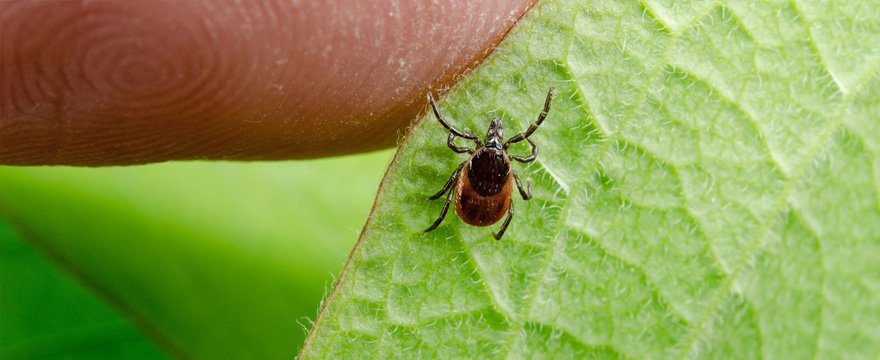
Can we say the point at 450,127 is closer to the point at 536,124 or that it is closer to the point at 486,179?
the point at 536,124

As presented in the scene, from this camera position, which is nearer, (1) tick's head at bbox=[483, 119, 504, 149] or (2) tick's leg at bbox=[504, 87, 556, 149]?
(2) tick's leg at bbox=[504, 87, 556, 149]

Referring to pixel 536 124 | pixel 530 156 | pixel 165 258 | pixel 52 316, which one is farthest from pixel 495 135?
pixel 52 316

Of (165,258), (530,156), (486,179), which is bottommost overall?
(165,258)

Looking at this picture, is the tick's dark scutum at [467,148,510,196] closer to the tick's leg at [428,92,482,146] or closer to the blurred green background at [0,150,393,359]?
the tick's leg at [428,92,482,146]

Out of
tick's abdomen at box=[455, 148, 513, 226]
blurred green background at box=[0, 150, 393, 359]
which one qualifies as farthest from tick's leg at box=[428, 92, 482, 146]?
blurred green background at box=[0, 150, 393, 359]

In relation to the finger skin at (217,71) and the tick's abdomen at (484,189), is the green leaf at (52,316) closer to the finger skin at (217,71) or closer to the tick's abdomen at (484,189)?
the finger skin at (217,71)

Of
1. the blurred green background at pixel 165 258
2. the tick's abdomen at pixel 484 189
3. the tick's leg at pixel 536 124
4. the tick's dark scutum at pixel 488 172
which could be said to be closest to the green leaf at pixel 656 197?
the tick's leg at pixel 536 124
